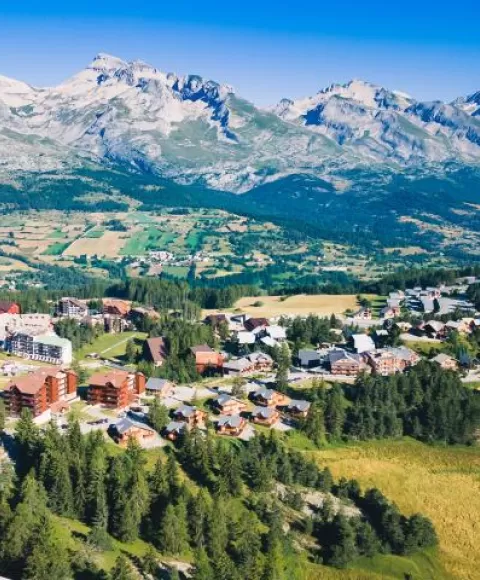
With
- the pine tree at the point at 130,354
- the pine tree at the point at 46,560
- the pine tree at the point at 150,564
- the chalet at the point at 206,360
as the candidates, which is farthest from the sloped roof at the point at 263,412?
the pine tree at the point at 46,560

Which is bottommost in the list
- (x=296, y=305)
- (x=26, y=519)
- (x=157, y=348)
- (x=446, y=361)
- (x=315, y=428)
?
(x=26, y=519)

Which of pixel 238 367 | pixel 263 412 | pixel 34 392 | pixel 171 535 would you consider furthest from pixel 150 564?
pixel 238 367

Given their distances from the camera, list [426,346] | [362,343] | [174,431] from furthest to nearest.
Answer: [426,346] < [362,343] < [174,431]

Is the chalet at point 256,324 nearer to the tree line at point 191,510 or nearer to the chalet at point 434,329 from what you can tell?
the chalet at point 434,329

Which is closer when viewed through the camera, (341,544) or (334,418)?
(341,544)

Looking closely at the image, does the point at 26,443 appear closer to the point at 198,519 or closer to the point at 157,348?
the point at 198,519

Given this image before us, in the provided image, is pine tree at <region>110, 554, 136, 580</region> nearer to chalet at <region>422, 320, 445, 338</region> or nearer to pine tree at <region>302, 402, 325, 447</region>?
pine tree at <region>302, 402, 325, 447</region>
